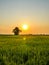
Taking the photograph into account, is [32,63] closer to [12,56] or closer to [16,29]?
[12,56]

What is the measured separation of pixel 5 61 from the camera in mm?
13086

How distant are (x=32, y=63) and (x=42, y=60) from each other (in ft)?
2.72

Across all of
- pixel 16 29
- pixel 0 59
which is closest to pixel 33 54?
pixel 0 59

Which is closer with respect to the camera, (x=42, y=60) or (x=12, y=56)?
(x=42, y=60)

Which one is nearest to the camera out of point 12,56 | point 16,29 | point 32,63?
point 32,63

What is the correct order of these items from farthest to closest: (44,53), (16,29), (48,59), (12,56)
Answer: (16,29) → (44,53) → (12,56) → (48,59)

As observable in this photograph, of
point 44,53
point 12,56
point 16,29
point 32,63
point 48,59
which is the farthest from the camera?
point 16,29

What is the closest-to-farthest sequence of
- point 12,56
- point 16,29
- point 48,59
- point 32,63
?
point 32,63 → point 48,59 → point 12,56 → point 16,29

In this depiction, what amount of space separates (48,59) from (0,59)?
3.18m

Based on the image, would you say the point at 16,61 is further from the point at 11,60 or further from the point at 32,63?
the point at 32,63

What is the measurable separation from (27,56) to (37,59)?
155 cm

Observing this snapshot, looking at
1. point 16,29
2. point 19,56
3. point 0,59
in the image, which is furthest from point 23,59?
point 16,29

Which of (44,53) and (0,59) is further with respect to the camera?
(44,53)

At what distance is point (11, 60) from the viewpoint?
1356 centimetres
